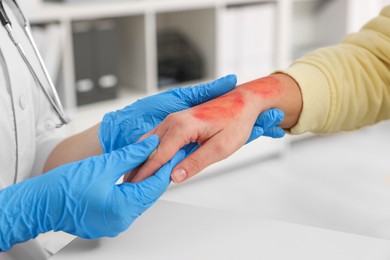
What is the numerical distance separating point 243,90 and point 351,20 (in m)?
2.16

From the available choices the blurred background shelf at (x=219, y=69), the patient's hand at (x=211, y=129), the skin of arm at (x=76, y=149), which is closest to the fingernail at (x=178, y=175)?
the patient's hand at (x=211, y=129)

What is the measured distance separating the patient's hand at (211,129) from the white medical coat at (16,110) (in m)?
0.27

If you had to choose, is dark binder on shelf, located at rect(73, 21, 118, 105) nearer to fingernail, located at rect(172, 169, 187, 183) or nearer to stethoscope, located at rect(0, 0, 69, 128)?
stethoscope, located at rect(0, 0, 69, 128)

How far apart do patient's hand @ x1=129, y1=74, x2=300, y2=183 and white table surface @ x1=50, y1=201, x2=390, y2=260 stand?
90 mm

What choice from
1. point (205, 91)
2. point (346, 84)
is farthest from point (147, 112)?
point (346, 84)

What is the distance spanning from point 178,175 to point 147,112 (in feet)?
0.64

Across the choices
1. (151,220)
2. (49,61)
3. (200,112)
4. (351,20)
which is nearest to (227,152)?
(200,112)

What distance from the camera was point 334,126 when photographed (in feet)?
4.03

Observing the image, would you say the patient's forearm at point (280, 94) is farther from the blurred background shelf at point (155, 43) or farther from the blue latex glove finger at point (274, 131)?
the blurred background shelf at point (155, 43)

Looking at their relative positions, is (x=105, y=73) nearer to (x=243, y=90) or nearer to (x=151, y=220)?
(x=243, y=90)

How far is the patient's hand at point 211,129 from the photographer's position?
93 centimetres

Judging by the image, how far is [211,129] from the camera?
3.29ft

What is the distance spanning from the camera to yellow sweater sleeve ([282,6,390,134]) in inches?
47.0

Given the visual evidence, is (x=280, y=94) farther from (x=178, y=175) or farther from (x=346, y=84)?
(x=178, y=175)
